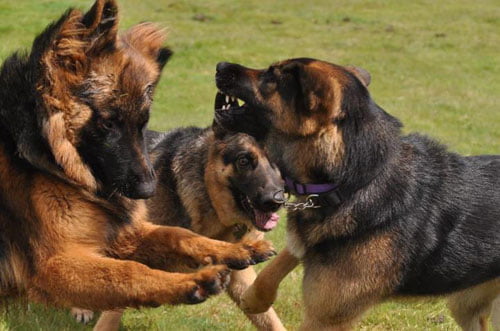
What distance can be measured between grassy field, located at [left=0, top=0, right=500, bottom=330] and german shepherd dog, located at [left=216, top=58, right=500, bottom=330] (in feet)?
5.43

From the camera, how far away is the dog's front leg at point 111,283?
378 centimetres

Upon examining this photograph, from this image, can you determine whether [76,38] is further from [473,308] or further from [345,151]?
[473,308]

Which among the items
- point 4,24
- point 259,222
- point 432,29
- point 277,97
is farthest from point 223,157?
point 432,29

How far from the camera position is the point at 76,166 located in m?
4.12

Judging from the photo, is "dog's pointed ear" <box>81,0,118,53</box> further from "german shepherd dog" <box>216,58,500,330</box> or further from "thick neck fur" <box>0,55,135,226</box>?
"german shepherd dog" <box>216,58,500,330</box>

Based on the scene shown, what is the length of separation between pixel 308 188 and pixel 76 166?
181 cm

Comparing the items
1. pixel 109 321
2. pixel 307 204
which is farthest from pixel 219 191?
pixel 109 321

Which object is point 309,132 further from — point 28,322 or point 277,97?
point 28,322

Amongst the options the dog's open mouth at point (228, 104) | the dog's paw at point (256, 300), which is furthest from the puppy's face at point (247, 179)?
the dog's paw at point (256, 300)

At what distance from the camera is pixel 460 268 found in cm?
543

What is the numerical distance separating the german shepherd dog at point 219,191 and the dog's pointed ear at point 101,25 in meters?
1.81

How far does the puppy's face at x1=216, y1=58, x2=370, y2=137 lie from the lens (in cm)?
499

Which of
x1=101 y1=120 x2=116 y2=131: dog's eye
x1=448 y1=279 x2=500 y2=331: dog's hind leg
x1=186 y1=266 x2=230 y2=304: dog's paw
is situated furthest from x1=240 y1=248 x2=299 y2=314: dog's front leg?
x1=101 y1=120 x2=116 y2=131: dog's eye

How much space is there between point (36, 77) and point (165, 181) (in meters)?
2.77
